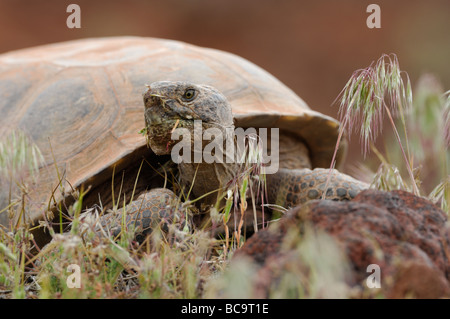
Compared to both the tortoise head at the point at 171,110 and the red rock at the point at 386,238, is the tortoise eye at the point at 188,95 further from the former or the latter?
the red rock at the point at 386,238

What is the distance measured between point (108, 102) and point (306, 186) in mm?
1380

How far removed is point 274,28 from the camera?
13.4 meters

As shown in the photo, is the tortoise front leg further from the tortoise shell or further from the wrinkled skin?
the tortoise shell

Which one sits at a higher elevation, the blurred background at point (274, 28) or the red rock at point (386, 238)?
the blurred background at point (274, 28)

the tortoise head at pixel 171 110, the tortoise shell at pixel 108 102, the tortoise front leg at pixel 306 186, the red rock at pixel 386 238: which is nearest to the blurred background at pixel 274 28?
the tortoise shell at pixel 108 102

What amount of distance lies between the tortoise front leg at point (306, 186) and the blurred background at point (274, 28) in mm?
9920

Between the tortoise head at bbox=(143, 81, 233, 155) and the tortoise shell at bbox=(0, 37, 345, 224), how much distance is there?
537 mm

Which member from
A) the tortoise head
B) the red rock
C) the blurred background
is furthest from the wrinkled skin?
the blurred background

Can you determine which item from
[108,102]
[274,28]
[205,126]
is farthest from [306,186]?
[274,28]

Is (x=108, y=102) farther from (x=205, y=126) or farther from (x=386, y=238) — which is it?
(x=386, y=238)

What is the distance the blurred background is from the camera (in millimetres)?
12734

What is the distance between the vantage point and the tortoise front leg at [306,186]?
2.85 m
